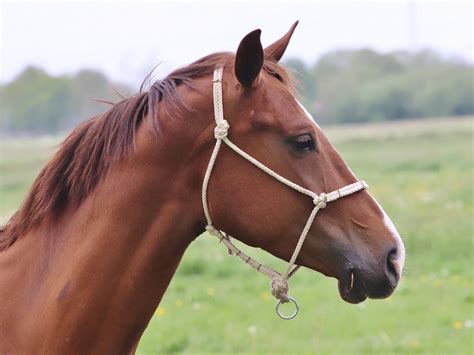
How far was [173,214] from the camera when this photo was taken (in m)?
2.74

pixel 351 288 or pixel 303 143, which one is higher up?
pixel 303 143

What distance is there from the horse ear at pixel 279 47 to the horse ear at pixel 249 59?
339 millimetres

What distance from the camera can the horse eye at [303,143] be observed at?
107 inches

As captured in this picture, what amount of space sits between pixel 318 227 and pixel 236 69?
0.68m

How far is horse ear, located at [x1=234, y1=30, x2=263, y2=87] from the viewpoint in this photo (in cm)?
265

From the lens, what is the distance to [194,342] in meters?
6.66

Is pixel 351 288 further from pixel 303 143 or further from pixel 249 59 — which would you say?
pixel 249 59

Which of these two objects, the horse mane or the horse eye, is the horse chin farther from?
the horse mane

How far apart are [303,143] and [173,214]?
568 mm

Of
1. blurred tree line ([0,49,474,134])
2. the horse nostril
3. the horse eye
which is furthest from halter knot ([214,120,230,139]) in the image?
blurred tree line ([0,49,474,134])

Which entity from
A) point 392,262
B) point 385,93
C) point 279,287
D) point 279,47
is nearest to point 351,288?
point 392,262

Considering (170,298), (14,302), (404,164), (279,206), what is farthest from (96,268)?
(404,164)

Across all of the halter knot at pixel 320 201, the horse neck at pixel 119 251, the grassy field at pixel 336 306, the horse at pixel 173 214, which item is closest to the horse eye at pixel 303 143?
the horse at pixel 173 214

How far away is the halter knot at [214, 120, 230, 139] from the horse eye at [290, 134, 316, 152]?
254mm
